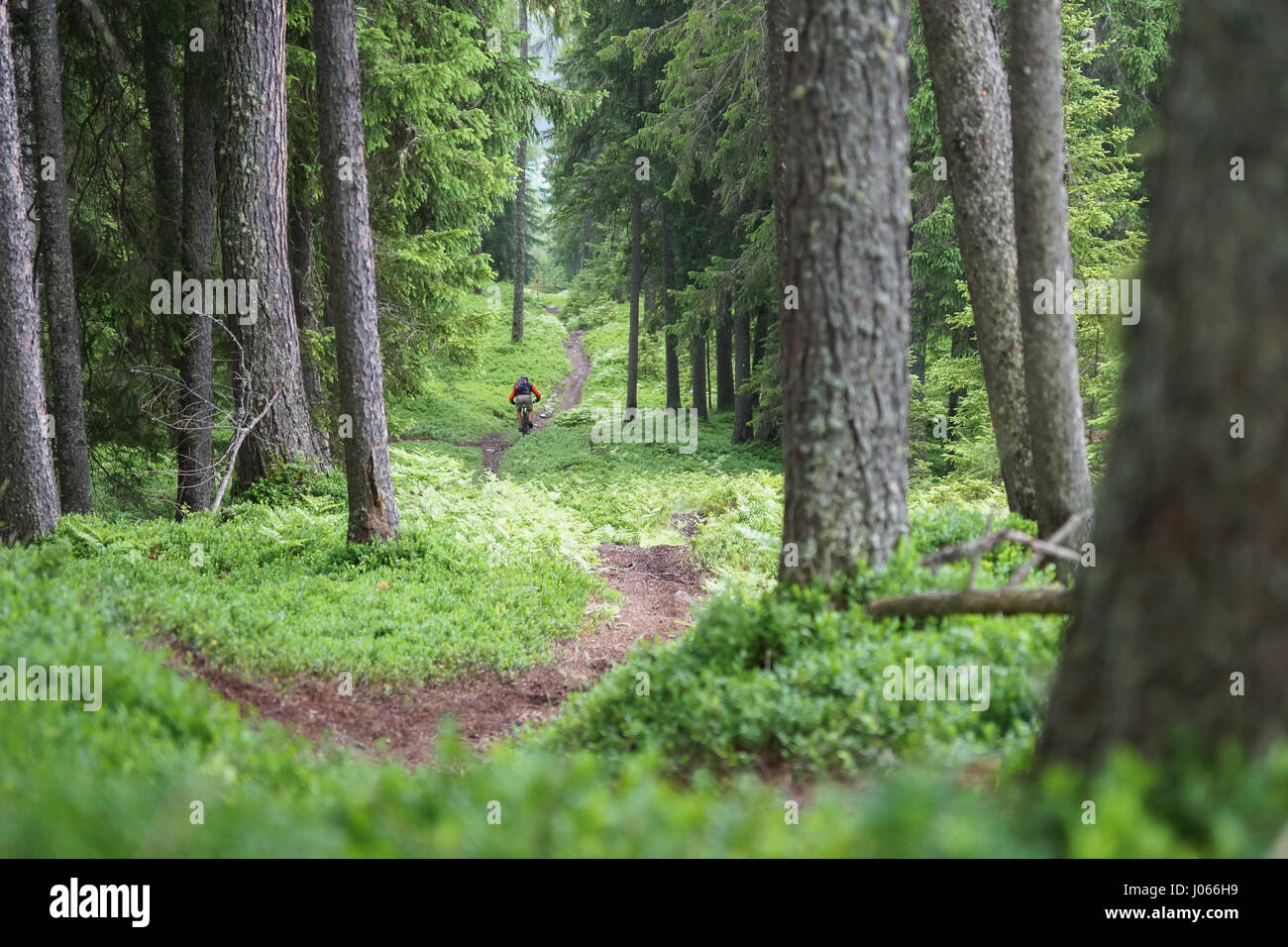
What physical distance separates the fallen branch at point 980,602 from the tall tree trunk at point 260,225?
375 inches

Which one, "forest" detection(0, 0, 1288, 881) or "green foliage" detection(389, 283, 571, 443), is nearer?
"forest" detection(0, 0, 1288, 881)

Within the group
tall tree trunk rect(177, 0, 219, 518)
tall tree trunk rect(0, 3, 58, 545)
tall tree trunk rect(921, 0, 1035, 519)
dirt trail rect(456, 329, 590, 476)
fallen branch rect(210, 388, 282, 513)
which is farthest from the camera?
dirt trail rect(456, 329, 590, 476)

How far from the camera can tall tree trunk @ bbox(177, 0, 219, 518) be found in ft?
42.1

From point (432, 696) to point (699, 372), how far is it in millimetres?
22775

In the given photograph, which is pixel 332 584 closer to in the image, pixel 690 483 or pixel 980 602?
pixel 980 602

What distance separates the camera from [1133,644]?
272cm

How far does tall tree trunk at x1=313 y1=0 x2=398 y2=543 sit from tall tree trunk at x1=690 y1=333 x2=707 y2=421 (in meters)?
17.9

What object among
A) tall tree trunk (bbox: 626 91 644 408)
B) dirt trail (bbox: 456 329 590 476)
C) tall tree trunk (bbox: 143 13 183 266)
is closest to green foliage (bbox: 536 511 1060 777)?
tall tree trunk (bbox: 143 13 183 266)

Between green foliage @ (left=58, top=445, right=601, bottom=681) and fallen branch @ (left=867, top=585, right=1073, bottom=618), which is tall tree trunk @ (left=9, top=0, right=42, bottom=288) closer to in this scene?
green foliage @ (left=58, top=445, right=601, bottom=681)

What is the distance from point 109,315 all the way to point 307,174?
12.4ft

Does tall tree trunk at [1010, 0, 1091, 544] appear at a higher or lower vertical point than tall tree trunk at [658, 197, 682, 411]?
lower

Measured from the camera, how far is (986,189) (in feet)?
27.0

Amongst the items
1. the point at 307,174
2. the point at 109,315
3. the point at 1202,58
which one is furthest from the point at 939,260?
the point at 1202,58
